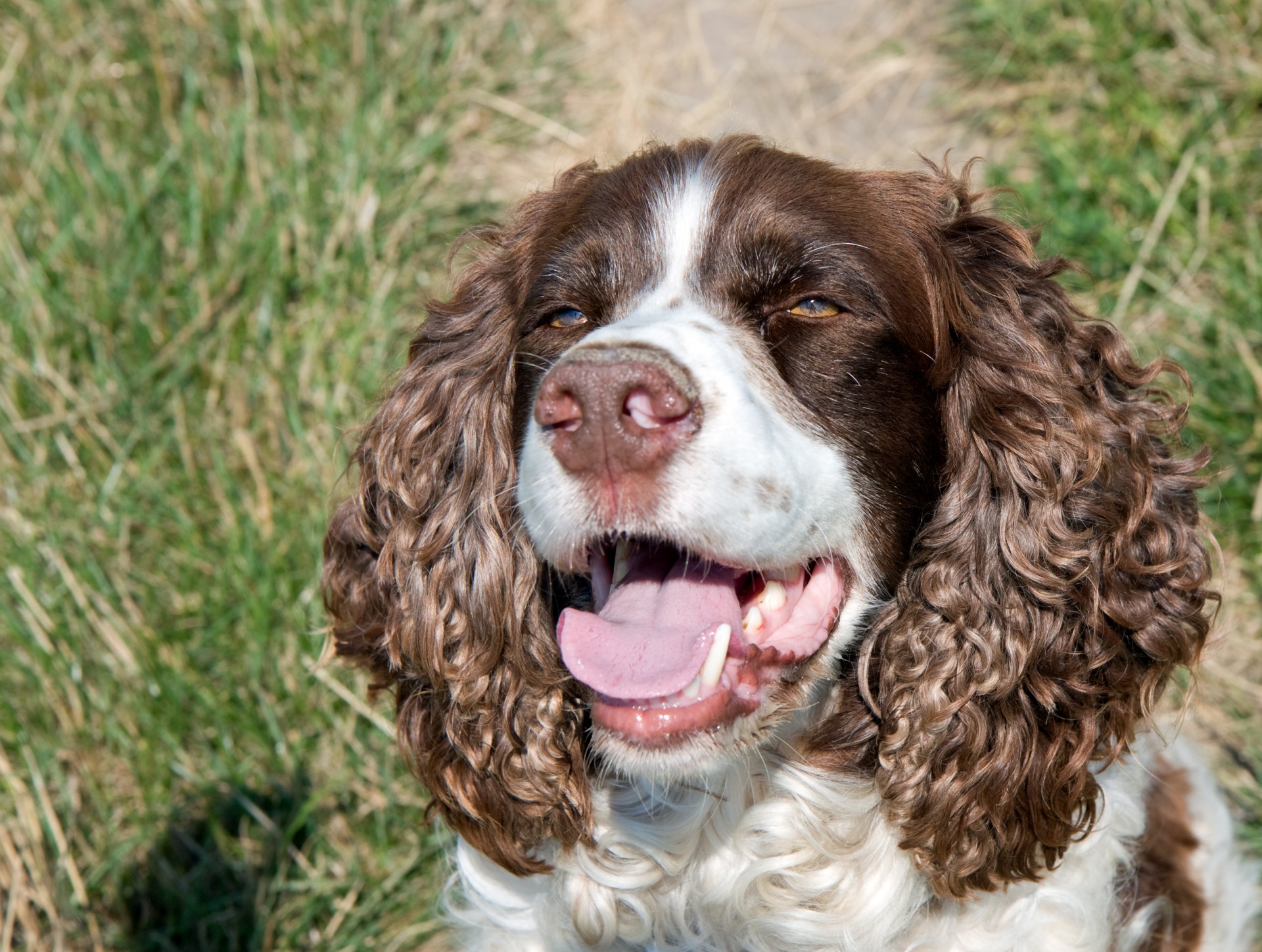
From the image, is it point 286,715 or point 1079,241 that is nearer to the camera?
point 286,715

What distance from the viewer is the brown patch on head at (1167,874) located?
3.13 m

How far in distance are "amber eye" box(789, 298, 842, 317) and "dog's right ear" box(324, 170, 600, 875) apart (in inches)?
26.3

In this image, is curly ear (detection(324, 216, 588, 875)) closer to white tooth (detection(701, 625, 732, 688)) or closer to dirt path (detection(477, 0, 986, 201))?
white tooth (detection(701, 625, 732, 688))

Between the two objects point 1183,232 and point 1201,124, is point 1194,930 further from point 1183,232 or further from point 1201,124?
point 1201,124

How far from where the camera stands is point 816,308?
2.67 m

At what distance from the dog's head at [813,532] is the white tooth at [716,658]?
0.01m

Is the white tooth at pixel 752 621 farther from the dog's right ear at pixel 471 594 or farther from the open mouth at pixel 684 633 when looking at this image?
the dog's right ear at pixel 471 594

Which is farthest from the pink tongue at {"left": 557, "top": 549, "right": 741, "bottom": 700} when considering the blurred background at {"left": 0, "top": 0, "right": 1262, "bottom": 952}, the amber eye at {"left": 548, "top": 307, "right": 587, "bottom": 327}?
the blurred background at {"left": 0, "top": 0, "right": 1262, "bottom": 952}

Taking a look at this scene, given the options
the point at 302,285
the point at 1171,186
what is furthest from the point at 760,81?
the point at 302,285

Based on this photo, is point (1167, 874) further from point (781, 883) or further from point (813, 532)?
point (813, 532)

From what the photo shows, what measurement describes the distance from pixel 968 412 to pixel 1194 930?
1.52 m

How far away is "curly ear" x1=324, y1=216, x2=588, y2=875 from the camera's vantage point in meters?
2.88

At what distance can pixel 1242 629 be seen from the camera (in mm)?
4719

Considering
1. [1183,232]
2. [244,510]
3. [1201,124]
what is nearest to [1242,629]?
[1183,232]
